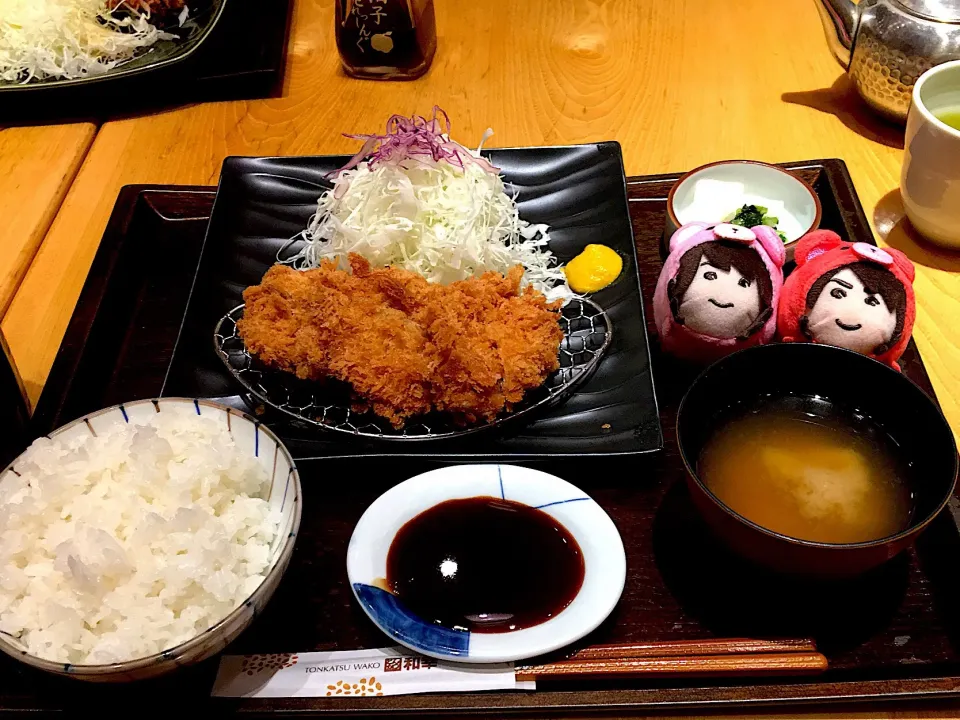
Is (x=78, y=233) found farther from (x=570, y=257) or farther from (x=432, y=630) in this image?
(x=432, y=630)

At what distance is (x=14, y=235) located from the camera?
2.45 m

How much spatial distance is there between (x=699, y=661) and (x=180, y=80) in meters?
2.70

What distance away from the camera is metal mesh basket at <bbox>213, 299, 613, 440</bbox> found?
1.76m

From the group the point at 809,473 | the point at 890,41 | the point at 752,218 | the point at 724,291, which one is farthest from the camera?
the point at 890,41

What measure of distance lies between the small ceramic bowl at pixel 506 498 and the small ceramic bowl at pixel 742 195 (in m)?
0.91

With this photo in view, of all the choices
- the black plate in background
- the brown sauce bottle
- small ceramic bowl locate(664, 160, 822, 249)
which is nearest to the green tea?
small ceramic bowl locate(664, 160, 822, 249)

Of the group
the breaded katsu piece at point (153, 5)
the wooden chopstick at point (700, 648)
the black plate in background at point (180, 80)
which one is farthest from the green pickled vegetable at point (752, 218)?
the breaded katsu piece at point (153, 5)

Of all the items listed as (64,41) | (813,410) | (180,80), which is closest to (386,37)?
(180,80)

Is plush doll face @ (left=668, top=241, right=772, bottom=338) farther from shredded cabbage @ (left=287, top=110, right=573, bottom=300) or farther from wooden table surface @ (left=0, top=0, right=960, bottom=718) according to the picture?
wooden table surface @ (left=0, top=0, right=960, bottom=718)

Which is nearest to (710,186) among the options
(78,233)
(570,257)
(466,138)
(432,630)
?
(570,257)

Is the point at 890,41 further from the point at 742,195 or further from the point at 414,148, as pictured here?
the point at 414,148

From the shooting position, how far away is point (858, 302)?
5.38ft

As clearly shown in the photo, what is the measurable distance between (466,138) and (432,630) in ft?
6.23

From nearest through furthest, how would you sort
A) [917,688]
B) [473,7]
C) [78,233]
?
1. [917,688]
2. [78,233]
3. [473,7]
